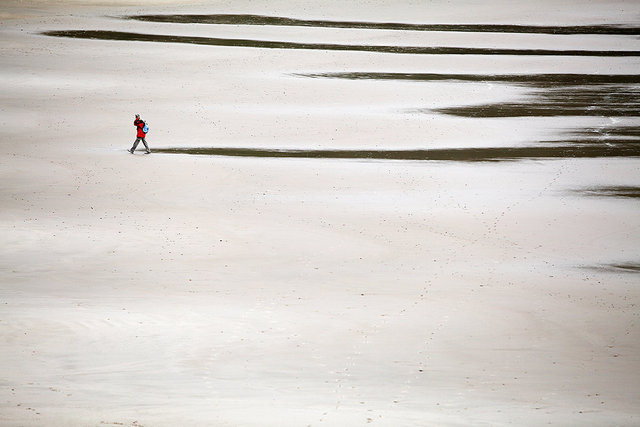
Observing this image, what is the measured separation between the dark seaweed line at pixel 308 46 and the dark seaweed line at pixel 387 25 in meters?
5.03

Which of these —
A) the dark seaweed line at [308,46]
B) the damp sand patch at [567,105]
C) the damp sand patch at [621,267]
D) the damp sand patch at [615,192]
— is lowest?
the damp sand patch at [621,267]

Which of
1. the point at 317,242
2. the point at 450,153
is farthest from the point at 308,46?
the point at 317,242

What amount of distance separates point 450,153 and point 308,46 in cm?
1664

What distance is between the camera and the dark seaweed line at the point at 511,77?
3212 centimetres

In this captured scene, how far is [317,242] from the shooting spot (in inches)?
637

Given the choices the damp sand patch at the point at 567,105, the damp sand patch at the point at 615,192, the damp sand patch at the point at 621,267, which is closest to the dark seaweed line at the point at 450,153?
the damp sand patch at the point at 615,192

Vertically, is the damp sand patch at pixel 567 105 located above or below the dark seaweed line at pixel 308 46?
below

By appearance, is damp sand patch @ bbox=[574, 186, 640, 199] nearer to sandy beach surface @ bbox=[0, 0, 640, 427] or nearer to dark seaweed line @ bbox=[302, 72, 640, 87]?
sandy beach surface @ bbox=[0, 0, 640, 427]

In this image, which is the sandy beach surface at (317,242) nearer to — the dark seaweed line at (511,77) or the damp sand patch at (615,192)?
the damp sand patch at (615,192)

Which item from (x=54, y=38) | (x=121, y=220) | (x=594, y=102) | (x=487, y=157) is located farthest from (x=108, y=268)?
(x=54, y=38)

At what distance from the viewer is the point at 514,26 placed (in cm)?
4472

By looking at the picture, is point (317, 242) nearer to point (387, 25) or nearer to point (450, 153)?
point (450, 153)

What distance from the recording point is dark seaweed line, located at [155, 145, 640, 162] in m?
22.8

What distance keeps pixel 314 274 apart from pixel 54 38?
27549mm
